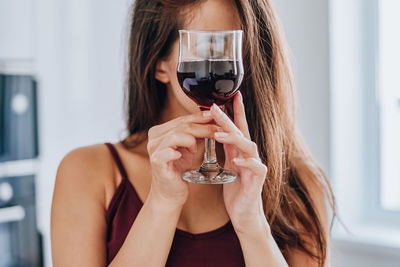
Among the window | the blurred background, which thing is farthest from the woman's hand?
the window

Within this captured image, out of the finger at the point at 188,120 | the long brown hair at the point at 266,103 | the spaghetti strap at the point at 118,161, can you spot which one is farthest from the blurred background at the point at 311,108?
the finger at the point at 188,120

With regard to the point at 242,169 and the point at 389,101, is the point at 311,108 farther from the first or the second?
the point at 242,169

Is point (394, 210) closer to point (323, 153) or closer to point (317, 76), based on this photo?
point (323, 153)

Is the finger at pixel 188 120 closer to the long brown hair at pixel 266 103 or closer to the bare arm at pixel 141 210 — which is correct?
the bare arm at pixel 141 210

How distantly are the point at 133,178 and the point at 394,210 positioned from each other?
5.03ft

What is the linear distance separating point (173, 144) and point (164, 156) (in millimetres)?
34

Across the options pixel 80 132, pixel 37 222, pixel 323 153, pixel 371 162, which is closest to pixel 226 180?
pixel 323 153

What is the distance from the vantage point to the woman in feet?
3.77

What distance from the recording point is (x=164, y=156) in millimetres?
1006

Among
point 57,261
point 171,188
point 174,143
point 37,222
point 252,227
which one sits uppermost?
point 174,143

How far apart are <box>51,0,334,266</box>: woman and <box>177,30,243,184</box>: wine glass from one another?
66 millimetres

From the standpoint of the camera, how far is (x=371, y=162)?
238 centimetres

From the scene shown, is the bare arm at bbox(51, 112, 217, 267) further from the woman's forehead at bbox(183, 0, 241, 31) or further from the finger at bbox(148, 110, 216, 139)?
the woman's forehead at bbox(183, 0, 241, 31)

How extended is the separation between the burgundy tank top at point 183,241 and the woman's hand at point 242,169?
0.52ft
